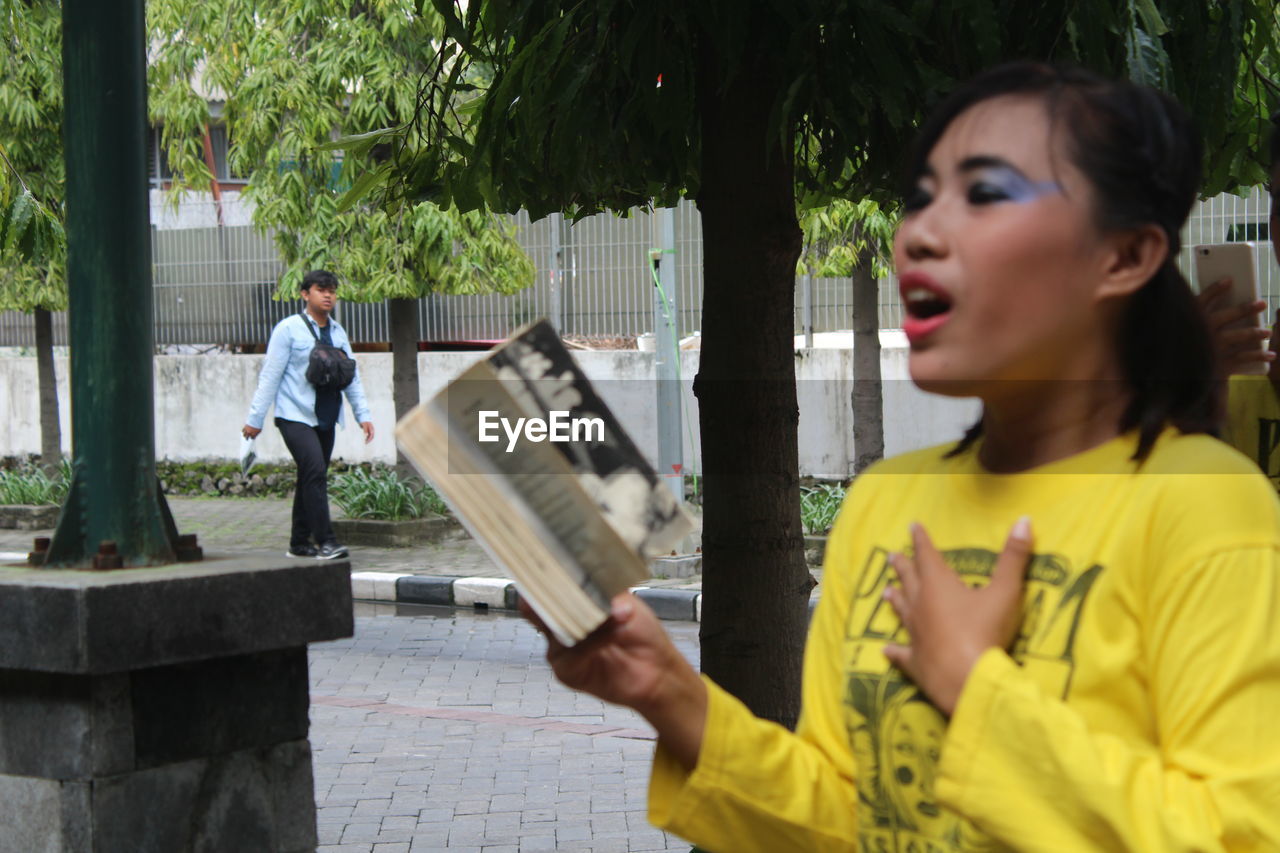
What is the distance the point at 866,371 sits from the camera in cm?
1361

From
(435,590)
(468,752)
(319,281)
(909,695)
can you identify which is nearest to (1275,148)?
(909,695)

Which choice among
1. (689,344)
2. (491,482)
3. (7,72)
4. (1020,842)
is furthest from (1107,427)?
(689,344)

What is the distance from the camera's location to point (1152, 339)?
1.57 meters

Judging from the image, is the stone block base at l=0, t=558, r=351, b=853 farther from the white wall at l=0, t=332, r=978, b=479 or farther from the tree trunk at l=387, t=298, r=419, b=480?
the tree trunk at l=387, t=298, r=419, b=480

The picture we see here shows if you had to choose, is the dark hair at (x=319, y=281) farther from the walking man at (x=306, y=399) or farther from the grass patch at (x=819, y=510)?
the grass patch at (x=819, y=510)

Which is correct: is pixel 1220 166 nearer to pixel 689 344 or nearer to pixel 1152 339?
pixel 1152 339

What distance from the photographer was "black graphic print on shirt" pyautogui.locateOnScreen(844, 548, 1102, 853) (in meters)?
1.46

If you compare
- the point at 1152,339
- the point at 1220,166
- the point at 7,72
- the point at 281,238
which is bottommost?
the point at 1152,339

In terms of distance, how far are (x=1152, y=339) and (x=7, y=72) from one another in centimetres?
1395

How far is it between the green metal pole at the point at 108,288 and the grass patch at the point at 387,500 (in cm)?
995

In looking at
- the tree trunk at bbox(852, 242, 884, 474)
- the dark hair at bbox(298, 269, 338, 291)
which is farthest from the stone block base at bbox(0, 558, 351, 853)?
the tree trunk at bbox(852, 242, 884, 474)

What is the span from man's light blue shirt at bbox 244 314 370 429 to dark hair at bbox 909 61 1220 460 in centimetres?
1003

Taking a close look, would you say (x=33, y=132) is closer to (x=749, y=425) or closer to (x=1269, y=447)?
(x=749, y=425)

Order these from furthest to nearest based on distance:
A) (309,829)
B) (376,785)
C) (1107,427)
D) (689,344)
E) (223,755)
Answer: (689,344) < (376,785) < (309,829) < (223,755) < (1107,427)
